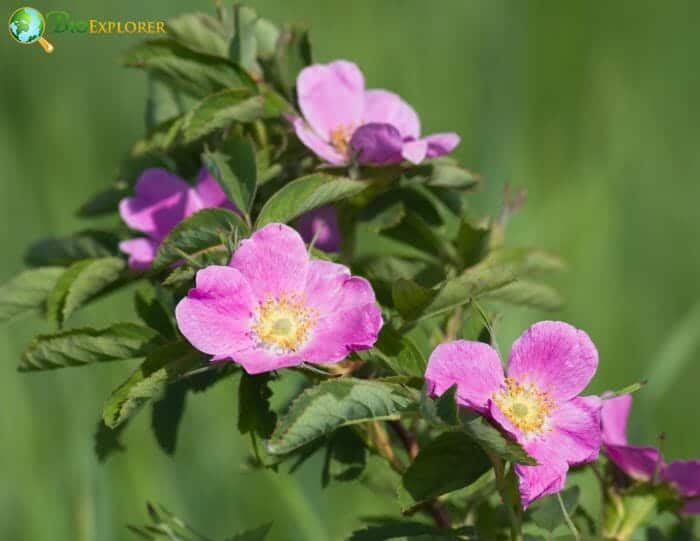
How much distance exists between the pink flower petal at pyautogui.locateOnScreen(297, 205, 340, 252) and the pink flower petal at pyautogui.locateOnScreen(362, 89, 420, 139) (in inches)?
3.5

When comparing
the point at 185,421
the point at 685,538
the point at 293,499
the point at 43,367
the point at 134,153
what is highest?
the point at 134,153

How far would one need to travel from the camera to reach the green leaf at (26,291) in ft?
3.20

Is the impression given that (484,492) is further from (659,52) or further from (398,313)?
(659,52)

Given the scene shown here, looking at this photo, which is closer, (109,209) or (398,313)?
(398,313)

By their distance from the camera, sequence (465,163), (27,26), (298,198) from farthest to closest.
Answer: (465,163)
(27,26)
(298,198)

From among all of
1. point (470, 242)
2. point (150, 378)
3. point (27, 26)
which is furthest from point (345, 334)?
point (27, 26)

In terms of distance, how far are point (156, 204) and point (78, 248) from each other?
84 millimetres

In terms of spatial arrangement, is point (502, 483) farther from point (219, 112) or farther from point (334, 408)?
point (219, 112)

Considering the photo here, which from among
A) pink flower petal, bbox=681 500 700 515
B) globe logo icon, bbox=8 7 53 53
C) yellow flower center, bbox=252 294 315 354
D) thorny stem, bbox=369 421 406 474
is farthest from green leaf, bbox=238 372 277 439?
globe logo icon, bbox=8 7 53 53

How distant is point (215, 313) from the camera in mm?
793

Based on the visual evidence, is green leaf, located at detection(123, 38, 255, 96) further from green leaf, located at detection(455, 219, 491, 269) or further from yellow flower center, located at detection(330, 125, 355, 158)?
green leaf, located at detection(455, 219, 491, 269)

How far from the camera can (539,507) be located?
35.2 inches

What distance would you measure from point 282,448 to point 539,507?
0.26m

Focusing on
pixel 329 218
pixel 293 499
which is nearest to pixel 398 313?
pixel 329 218
